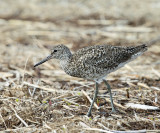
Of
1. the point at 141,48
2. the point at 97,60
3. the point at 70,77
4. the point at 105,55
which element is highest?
the point at 141,48

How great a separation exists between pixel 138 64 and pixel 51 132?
4.02 m

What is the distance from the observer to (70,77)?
303 inches

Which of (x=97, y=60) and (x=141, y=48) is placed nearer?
(x=97, y=60)

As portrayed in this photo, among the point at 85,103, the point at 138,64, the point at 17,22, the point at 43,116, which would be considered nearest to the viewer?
the point at 43,116

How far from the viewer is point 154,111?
19.3 feet

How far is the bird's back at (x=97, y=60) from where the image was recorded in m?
5.88

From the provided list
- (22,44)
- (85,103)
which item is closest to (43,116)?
(85,103)

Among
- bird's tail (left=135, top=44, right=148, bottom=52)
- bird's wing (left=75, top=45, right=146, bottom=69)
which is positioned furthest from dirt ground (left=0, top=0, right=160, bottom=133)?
bird's wing (left=75, top=45, right=146, bottom=69)

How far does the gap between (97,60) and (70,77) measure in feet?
6.29

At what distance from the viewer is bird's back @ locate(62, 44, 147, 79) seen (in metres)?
5.88

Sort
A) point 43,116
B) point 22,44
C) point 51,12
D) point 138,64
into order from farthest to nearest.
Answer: point 51,12
point 22,44
point 138,64
point 43,116

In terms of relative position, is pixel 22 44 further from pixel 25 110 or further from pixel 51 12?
pixel 25 110

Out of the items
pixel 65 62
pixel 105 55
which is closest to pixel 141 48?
pixel 105 55

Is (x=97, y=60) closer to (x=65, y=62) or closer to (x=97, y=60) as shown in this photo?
(x=97, y=60)
